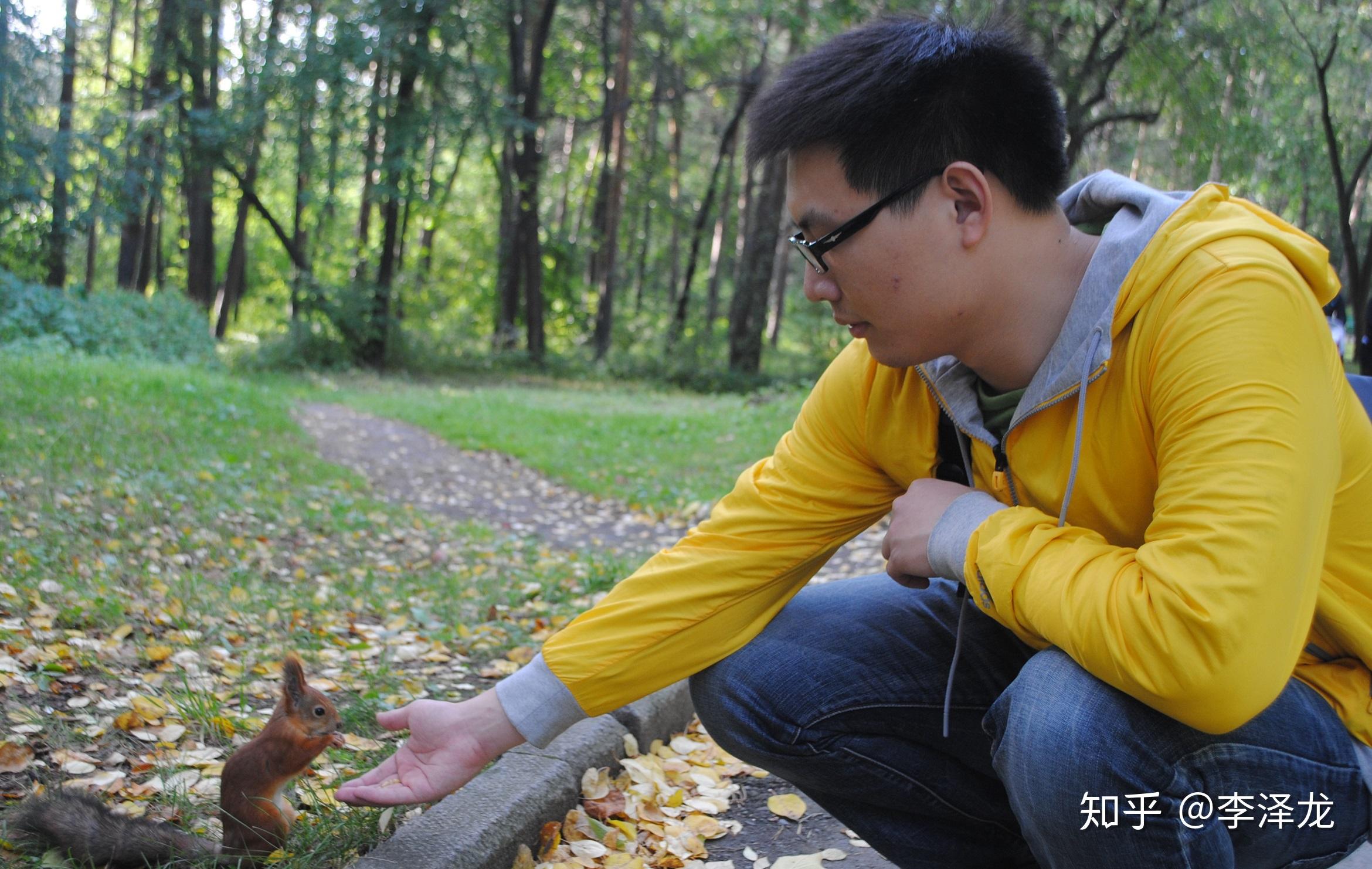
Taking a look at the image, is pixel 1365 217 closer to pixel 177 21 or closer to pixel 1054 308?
pixel 177 21

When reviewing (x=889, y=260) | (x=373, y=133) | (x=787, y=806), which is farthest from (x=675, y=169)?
(x=889, y=260)

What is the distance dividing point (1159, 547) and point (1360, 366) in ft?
39.5

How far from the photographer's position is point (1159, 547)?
154 centimetres

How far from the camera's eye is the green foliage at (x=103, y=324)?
11.4 meters

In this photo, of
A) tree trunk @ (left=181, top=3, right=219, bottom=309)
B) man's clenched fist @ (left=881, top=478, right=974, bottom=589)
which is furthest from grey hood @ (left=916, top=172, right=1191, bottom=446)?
tree trunk @ (left=181, top=3, right=219, bottom=309)

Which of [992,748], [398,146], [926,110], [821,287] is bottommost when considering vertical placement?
[992,748]

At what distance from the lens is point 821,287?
1.90 metres

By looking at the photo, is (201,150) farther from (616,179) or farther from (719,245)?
(719,245)

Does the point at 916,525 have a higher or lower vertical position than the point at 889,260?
lower

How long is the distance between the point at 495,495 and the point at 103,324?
7478mm

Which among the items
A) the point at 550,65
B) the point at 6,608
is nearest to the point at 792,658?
the point at 6,608

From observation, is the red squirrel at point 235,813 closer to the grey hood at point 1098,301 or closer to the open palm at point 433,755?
the open palm at point 433,755

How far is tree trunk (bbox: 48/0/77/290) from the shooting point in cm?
1103

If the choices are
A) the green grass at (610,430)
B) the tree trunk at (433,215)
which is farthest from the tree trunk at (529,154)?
the green grass at (610,430)
